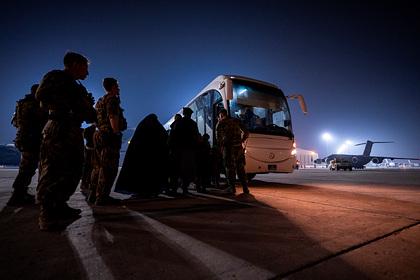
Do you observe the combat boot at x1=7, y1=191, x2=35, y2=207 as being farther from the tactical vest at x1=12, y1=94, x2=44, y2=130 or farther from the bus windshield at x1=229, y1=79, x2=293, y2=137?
the bus windshield at x1=229, y1=79, x2=293, y2=137

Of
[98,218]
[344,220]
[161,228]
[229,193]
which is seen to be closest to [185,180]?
[229,193]

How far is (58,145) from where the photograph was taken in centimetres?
242

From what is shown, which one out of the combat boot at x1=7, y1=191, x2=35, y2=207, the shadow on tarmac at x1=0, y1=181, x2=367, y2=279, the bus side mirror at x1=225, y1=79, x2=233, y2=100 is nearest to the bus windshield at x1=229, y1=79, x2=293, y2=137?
the bus side mirror at x1=225, y1=79, x2=233, y2=100

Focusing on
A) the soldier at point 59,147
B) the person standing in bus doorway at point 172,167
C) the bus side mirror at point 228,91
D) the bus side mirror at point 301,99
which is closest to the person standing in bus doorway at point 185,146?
the person standing in bus doorway at point 172,167

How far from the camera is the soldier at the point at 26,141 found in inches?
158

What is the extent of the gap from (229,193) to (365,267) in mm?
4003

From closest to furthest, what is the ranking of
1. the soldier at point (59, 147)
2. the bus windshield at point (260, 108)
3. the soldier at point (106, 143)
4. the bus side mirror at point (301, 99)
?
the soldier at point (59, 147)
the soldier at point (106, 143)
the bus windshield at point (260, 108)
the bus side mirror at point (301, 99)

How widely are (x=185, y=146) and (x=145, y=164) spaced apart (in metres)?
0.99

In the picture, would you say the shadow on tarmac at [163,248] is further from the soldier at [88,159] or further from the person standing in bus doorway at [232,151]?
the soldier at [88,159]

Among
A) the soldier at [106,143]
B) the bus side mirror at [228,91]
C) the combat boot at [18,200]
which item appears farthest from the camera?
the bus side mirror at [228,91]

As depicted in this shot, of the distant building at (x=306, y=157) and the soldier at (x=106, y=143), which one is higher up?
the distant building at (x=306, y=157)

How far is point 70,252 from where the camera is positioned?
179 centimetres

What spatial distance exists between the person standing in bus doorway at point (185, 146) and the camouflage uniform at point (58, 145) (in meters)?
3.00

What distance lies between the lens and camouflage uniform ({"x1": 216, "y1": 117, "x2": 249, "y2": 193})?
5.43 metres
